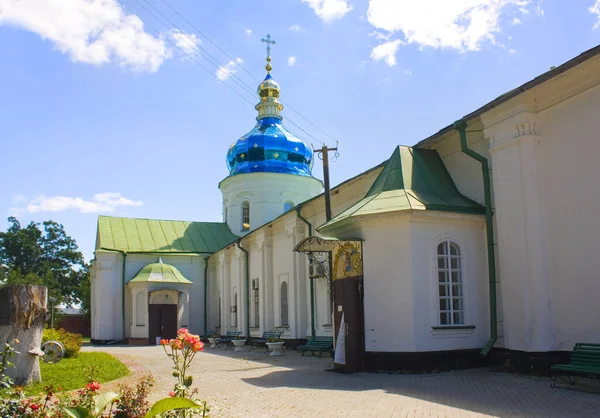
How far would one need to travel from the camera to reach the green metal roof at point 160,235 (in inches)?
1231

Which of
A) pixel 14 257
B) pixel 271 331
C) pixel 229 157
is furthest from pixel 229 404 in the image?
pixel 14 257

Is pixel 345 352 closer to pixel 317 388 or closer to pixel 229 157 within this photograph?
pixel 317 388

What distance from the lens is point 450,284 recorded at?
12.6 m

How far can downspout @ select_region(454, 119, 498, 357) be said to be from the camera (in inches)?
484

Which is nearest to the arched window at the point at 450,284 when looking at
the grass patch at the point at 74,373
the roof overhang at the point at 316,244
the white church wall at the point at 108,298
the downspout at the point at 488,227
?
the downspout at the point at 488,227

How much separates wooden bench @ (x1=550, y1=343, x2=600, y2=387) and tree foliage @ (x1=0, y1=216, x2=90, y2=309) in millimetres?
53950

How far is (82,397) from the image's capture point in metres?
5.79

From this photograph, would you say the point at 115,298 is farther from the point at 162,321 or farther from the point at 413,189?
the point at 413,189

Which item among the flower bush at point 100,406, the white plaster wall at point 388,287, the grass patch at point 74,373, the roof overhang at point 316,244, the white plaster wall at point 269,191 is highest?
the white plaster wall at point 269,191

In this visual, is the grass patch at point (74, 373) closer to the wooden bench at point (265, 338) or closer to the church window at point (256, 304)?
the wooden bench at point (265, 338)

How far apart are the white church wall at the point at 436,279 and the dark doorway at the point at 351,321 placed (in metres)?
1.18

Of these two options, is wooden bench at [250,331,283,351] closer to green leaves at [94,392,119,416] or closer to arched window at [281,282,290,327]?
arched window at [281,282,290,327]

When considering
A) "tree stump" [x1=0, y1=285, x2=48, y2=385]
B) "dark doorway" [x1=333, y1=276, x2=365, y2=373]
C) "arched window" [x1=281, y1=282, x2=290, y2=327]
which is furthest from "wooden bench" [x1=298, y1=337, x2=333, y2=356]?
"tree stump" [x1=0, y1=285, x2=48, y2=385]

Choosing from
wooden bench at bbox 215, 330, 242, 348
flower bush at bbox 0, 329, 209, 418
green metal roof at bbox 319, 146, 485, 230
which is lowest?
wooden bench at bbox 215, 330, 242, 348
